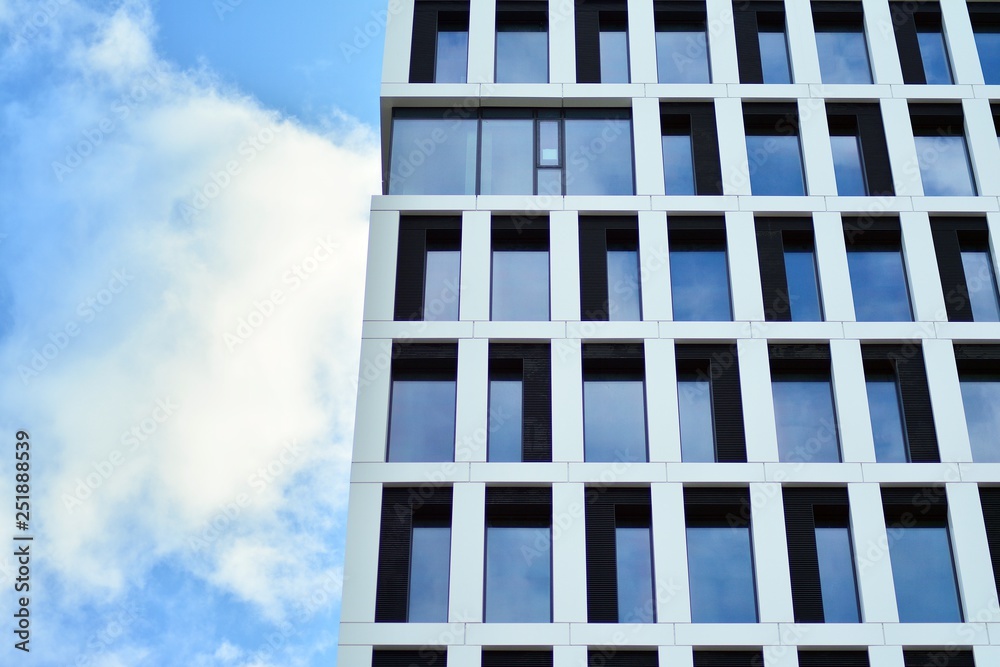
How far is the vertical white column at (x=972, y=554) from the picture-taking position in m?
24.8

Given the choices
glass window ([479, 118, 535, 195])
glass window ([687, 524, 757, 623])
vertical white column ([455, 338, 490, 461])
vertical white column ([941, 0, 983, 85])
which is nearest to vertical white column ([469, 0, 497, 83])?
glass window ([479, 118, 535, 195])

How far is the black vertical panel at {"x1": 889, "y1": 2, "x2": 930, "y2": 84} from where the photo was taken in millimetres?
32312

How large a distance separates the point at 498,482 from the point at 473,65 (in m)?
12.1

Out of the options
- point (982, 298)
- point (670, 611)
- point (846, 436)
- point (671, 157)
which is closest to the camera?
point (670, 611)

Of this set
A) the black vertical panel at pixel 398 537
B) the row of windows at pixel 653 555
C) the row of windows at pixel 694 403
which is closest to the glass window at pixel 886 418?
the row of windows at pixel 694 403

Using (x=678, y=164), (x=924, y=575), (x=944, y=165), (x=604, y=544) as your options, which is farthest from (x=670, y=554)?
(x=944, y=165)

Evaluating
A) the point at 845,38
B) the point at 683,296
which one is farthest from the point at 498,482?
the point at 845,38

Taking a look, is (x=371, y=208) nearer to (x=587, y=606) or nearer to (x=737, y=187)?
(x=737, y=187)

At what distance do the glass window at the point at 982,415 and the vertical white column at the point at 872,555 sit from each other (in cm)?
288

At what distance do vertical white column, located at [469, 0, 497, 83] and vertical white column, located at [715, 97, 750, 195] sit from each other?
20.2ft

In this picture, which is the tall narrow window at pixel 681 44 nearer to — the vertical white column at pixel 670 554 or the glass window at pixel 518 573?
the vertical white column at pixel 670 554

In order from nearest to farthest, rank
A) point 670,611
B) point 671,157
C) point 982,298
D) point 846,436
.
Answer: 1. point 670,611
2. point 846,436
3. point 982,298
4. point 671,157

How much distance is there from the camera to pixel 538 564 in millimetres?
26094

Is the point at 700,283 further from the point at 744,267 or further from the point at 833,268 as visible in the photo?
the point at 833,268
